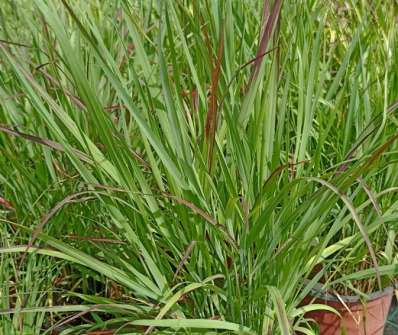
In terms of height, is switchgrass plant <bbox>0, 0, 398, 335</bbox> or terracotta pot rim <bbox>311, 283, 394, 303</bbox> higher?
switchgrass plant <bbox>0, 0, 398, 335</bbox>

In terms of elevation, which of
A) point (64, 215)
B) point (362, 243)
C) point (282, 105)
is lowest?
point (362, 243)

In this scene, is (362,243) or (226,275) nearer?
(226,275)

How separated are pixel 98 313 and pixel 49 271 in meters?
0.14

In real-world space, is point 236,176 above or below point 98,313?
above

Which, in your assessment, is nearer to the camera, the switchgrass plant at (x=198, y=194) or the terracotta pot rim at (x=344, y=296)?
the switchgrass plant at (x=198, y=194)

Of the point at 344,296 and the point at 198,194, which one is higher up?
the point at 198,194

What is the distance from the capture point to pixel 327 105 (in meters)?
1.45

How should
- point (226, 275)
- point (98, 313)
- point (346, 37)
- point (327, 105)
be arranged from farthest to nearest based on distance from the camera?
point (346, 37)
point (327, 105)
point (98, 313)
point (226, 275)

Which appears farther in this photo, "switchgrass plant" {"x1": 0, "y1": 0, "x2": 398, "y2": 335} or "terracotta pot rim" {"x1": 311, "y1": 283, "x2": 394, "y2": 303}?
"terracotta pot rim" {"x1": 311, "y1": 283, "x2": 394, "y2": 303}

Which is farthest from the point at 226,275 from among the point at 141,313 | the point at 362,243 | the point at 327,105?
the point at 327,105

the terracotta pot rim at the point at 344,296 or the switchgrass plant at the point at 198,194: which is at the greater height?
the switchgrass plant at the point at 198,194

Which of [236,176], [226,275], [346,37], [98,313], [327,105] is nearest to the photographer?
[226,275]

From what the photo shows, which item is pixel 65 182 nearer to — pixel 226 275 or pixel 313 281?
pixel 226 275

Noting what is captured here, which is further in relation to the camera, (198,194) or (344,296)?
(344,296)
